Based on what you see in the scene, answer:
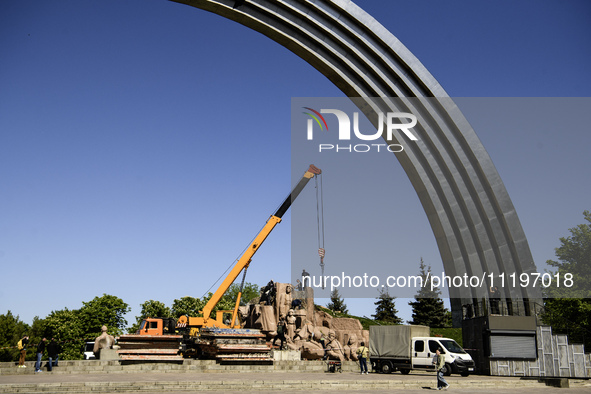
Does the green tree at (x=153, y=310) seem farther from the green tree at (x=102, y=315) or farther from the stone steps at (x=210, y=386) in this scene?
the stone steps at (x=210, y=386)

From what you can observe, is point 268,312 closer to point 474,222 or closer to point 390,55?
point 474,222

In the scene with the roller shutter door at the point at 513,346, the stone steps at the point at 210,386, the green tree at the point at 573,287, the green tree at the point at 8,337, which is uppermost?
the green tree at the point at 573,287

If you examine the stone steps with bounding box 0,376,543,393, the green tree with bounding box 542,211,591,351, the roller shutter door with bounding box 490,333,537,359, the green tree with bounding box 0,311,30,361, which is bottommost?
the green tree with bounding box 0,311,30,361

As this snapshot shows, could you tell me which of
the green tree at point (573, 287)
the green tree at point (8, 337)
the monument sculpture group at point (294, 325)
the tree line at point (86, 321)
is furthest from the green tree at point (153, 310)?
the green tree at point (573, 287)

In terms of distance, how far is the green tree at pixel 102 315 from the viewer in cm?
7269

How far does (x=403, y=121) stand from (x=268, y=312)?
18856mm

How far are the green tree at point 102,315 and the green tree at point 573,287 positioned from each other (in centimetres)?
5639

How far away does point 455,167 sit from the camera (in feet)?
92.4

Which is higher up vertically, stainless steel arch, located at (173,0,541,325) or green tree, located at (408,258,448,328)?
stainless steel arch, located at (173,0,541,325)

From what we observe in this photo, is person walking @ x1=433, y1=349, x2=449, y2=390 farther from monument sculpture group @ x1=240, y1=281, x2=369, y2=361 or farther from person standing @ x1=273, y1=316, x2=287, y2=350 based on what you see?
person standing @ x1=273, y1=316, x2=287, y2=350

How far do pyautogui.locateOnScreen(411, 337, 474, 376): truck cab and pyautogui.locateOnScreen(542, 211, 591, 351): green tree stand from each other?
2249 cm

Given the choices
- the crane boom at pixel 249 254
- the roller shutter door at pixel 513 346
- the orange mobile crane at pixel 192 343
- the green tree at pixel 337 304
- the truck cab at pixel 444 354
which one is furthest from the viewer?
the green tree at pixel 337 304

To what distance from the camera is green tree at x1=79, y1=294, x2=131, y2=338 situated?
72688 mm

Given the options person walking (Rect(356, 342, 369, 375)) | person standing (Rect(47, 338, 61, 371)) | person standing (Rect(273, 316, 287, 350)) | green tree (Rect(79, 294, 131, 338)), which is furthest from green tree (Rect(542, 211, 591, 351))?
green tree (Rect(79, 294, 131, 338))
